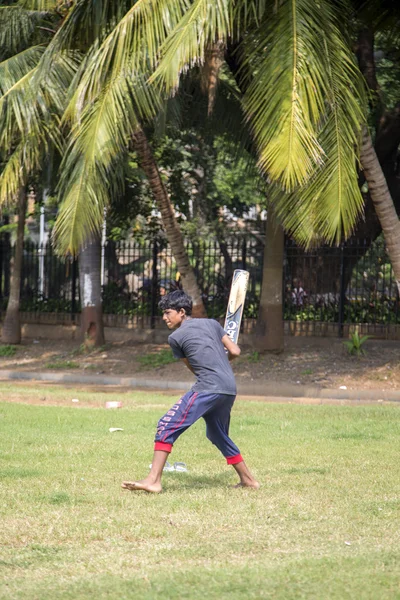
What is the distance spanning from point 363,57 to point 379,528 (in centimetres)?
1334

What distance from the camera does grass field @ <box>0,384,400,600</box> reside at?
4426 millimetres

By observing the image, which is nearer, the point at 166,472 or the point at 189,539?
the point at 189,539

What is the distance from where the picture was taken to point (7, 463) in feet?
26.2

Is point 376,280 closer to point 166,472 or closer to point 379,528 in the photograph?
point 166,472

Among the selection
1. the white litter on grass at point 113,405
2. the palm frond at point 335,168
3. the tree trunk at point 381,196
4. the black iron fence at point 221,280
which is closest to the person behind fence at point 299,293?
the black iron fence at point 221,280

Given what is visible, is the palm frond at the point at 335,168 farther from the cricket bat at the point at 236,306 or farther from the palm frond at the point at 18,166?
the palm frond at the point at 18,166

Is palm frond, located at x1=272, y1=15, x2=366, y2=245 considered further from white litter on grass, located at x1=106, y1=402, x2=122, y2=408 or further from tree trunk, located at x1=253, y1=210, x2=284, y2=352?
tree trunk, located at x1=253, y1=210, x2=284, y2=352

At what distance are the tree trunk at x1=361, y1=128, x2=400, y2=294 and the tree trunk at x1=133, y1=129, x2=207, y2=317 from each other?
12.7 feet

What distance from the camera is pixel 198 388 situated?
675 centimetres

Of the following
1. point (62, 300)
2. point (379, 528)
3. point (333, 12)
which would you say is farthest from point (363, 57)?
point (379, 528)

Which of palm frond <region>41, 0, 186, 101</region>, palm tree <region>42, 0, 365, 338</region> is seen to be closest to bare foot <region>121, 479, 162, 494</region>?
palm tree <region>42, 0, 365, 338</region>

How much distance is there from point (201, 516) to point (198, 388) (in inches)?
42.7

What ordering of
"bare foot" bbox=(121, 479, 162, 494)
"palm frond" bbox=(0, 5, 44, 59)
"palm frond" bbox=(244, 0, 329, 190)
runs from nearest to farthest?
1. "bare foot" bbox=(121, 479, 162, 494)
2. "palm frond" bbox=(244, 0, 329, 190)
3. "palm frond" bbox=(0, 5, 44, 59)

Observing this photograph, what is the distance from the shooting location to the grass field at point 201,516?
4426mm
